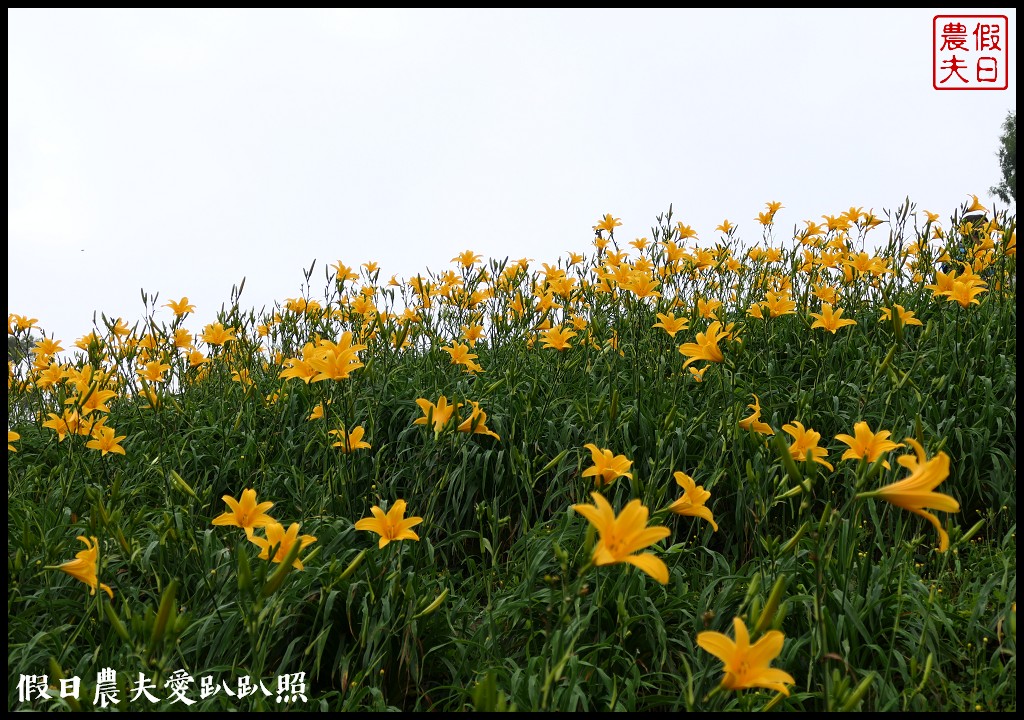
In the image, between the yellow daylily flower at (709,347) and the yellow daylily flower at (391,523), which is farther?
the yellow daylily flower at (709,347)

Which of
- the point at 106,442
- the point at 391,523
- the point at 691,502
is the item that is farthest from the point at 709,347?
the point at 106,442

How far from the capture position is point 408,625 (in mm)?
2029

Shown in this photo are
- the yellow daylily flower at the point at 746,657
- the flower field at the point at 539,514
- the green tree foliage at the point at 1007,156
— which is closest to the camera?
the yellow daylily flower at the point at 746,657

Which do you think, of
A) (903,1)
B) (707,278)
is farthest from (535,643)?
(707,278)

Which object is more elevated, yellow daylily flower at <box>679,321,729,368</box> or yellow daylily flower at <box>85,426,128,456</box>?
yellow daylily flower at <box>679,321,729,368</box>

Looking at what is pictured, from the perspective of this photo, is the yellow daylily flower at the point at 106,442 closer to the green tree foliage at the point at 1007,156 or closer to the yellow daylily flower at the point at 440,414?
the yellow daylily flower at the point at 440,414

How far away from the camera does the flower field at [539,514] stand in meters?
1.79

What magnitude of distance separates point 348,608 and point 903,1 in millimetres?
3086

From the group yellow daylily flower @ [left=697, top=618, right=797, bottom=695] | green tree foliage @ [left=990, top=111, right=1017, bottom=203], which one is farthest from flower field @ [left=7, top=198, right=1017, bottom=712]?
green tree foliage @ [left=990, top=111, right=1017, bottom=203]

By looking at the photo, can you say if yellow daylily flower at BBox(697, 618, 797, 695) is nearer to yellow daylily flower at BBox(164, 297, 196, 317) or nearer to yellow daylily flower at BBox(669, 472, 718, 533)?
yellow daylily flower at BBox(669, 472, 718, 533)

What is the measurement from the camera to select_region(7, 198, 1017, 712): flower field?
1.79 meters

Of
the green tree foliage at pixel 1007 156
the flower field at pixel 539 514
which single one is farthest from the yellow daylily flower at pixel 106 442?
the green tree foliage at pixel 1007 156

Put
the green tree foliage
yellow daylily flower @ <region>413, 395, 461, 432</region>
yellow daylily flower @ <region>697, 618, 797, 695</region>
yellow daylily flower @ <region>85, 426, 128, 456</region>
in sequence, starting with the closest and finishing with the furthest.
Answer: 1. yellow daylily flower @ <region>697, 618, 797, 695</region>
2. yellow daylily flower @ <region>413, 395, 461, 432</region>
3. yellow daylily flower @ <region>85, 426, 128, 456</region>
4. the green tree foliage

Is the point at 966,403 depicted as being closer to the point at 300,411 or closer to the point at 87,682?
the point at 300,411
